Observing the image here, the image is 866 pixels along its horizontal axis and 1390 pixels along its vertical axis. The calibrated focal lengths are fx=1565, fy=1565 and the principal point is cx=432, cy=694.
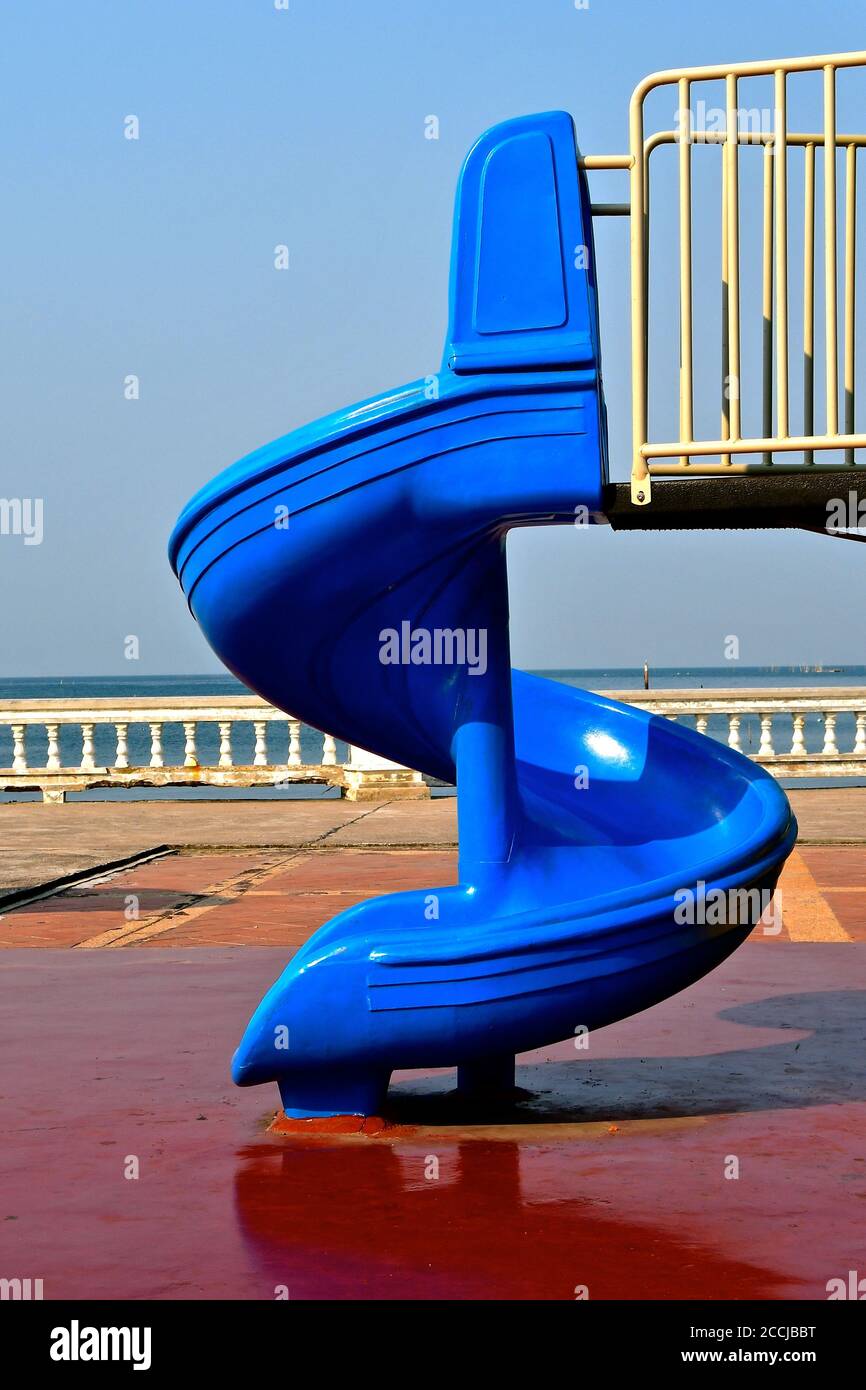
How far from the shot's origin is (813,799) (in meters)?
15.6

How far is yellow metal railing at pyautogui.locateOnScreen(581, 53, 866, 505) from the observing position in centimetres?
398

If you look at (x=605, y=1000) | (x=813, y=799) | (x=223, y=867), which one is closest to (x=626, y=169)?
(x=605, y=1000)

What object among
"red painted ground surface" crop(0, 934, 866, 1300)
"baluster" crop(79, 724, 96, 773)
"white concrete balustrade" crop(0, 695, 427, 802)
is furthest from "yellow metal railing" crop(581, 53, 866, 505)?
"baluster" crop(79, 724, 96, 773)

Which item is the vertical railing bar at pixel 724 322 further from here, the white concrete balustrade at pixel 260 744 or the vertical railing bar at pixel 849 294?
the white concrete balustrade at pixel 260 744

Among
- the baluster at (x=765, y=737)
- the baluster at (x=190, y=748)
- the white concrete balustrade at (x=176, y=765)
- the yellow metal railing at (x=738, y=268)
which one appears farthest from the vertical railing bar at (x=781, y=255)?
the baluster at (x=765, y=737)

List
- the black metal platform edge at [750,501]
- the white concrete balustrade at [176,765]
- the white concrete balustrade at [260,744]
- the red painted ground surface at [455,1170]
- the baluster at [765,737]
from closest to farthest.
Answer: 1. the red painted ground surface at [455,1170]
2. the black metal platform edge at [750,501]
3. the white concrete balustrade at [176,765]
4. the white concrete balustrade at [260,744]
5. the baluster at [765,737]

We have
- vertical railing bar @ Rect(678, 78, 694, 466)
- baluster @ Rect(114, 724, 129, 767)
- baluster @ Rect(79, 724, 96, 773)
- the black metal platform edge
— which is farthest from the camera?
baluster @ Rect(114, 724, 129, 767)

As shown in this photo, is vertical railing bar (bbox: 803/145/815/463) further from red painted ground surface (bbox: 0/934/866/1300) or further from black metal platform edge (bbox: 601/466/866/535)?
red painted ground surface (bbox: 0/934/866/1300)

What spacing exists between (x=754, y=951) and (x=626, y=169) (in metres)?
4.08

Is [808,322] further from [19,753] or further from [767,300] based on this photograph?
[19,753]

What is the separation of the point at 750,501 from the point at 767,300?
21.0 inches

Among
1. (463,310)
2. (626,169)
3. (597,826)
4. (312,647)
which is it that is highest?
(626,169)

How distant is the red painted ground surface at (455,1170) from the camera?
3184 millimetres
